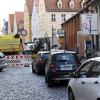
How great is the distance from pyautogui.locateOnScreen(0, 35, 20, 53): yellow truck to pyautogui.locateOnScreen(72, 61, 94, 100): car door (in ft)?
114

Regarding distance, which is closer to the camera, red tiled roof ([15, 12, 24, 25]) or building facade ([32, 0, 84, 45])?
building facade ([32, 0, 84, 45])

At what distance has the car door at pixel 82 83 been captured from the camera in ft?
34.9

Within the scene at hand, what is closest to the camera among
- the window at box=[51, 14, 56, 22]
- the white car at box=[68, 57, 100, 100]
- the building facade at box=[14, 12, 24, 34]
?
the white car at box=[68, 57, 100, 100]

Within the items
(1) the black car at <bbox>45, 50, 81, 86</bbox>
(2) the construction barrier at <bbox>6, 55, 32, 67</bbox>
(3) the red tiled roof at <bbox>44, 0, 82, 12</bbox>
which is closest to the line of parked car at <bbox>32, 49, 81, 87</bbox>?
(1) the black car at <bbox>45, 50, 81, 86</bbox>

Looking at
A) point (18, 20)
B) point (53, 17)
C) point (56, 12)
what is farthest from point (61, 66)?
point (18, 20)

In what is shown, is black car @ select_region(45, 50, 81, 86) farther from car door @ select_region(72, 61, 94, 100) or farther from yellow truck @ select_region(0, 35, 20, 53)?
yellow truck @ select_region(0, 35, 20, 53)

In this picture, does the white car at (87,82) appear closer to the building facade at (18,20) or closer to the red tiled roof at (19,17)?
the building facade at (18,20)

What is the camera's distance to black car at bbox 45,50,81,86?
63.5ft

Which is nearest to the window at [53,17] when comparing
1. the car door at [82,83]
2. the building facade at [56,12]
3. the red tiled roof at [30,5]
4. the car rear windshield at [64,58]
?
the building facade at [56,12]

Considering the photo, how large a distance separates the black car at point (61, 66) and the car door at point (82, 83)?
24.6 ft

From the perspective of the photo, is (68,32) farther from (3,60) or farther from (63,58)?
(63,58)

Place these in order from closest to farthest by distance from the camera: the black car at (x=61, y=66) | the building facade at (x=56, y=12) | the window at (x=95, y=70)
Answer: the window at (x=95, y=70)
the black car at (x=61, y=66)
the building facade at (x=56, y=12)

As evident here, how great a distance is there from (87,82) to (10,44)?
1414 inches

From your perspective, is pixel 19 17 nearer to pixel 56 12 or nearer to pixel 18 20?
pixel 18 20
